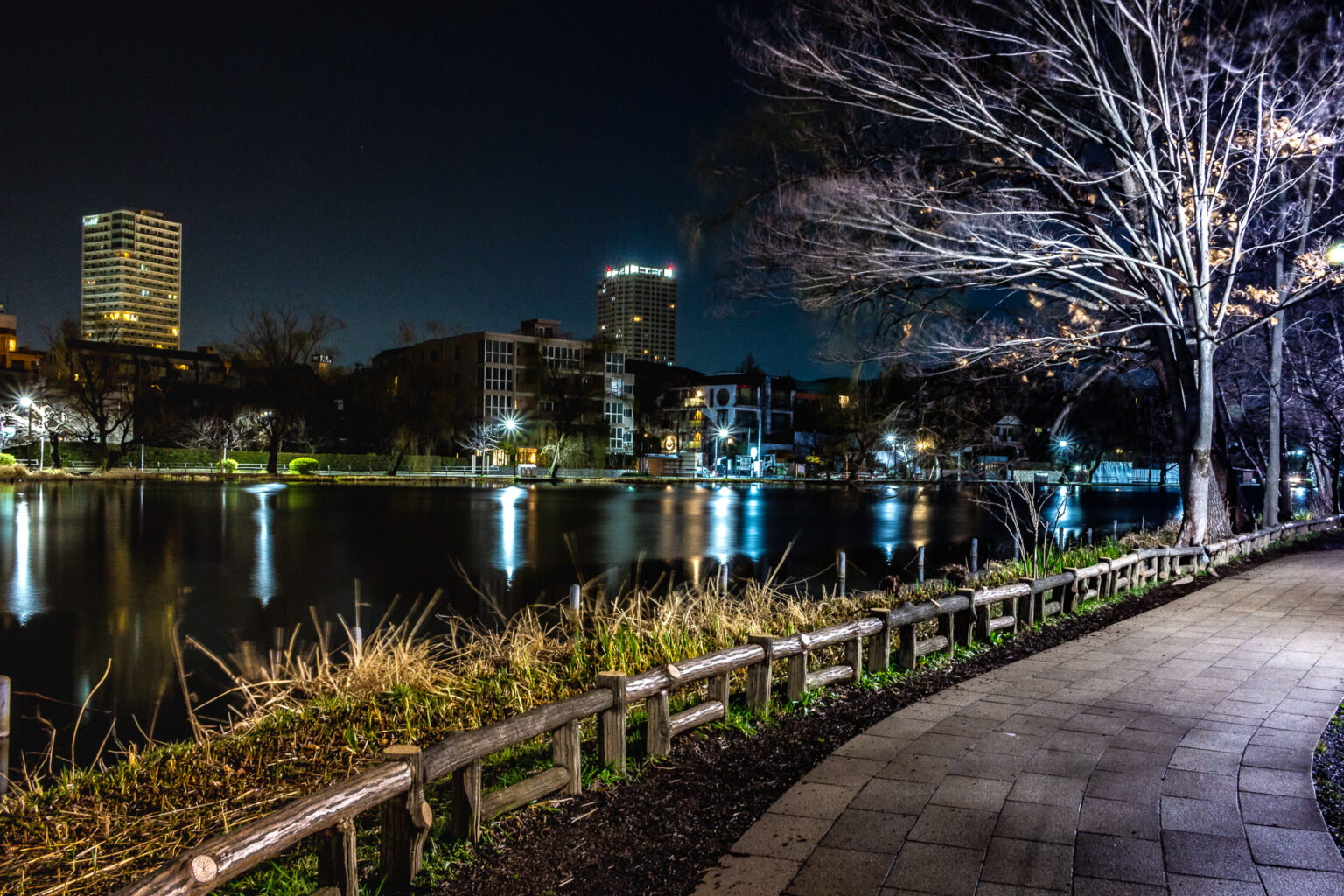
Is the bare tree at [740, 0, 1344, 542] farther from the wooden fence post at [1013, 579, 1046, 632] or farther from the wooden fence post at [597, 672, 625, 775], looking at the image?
the wooden fence post at [597, 672, 625, 775]

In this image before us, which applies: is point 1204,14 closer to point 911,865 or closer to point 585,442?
point 911,865

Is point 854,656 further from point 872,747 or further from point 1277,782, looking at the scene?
point 1277,782

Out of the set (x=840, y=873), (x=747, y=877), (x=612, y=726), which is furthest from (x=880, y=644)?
(x=747, y=877)

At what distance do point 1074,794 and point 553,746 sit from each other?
117 inches

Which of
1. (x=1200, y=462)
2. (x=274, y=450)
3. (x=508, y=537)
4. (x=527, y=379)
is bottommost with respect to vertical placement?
(x=508, y=537)

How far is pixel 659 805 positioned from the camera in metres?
4.78

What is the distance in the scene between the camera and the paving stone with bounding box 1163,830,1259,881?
12.5 ft

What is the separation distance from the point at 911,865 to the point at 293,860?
3.05m

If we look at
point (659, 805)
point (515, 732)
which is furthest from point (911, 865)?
point (515, 732)

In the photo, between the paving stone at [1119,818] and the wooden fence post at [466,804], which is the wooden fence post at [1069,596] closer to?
the paving stone at [1119,818]

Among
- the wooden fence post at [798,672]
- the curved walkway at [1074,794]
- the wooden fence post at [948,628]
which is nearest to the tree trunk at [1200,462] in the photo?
the curved walkway at [1074,794]

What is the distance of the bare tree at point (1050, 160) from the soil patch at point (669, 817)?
8227 mm

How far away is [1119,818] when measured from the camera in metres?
4.43

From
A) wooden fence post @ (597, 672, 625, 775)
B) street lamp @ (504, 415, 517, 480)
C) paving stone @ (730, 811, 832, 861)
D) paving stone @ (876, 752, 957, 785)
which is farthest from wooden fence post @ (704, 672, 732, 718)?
street lamp @ (504, 415, 517, 480)
